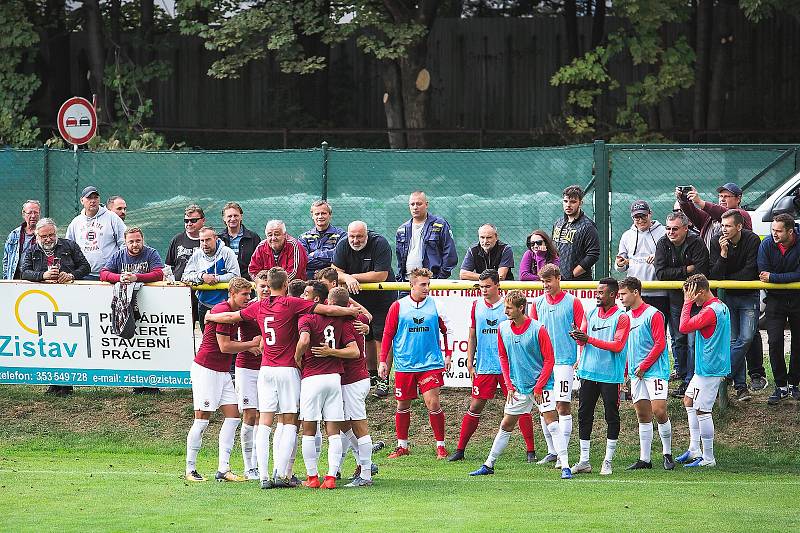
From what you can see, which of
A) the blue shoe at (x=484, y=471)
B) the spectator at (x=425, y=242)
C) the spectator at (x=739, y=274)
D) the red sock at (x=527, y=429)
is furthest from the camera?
the spectator at (x=425, y=242)

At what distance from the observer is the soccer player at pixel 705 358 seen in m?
12.9

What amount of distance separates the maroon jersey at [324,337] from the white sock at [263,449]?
0.62 m

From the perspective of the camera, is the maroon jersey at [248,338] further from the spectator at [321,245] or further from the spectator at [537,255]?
the spectator at [537,255]

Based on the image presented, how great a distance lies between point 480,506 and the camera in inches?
424

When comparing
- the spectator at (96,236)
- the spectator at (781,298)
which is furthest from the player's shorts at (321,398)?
the spectator at (96,236)

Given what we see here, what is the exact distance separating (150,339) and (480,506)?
585cm

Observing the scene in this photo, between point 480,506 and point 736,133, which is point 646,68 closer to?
point 736,133

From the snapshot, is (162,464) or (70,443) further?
(70,443)

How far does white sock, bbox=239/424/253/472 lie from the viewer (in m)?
12.4

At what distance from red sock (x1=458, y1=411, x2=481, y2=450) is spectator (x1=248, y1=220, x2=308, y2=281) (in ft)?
8.40

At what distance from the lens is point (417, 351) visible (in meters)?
Result: 13.6

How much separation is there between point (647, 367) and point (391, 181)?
22.3 feet

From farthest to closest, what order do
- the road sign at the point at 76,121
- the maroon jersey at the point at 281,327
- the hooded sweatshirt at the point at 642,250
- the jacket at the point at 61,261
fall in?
the road sign at the point at 76,121, the jacket at the point at 61,261, the hooded sweatshirt at the point at 642,250, the maroon jersey at the point at 281,327

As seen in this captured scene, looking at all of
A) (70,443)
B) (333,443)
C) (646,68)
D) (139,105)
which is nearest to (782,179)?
(333,443)
